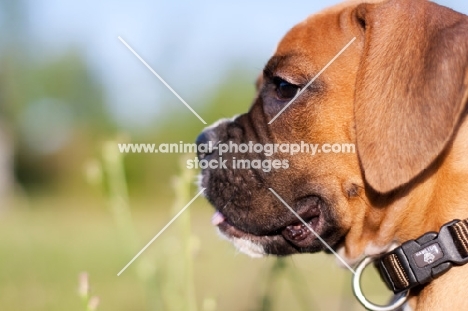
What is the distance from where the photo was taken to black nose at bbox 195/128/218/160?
439 cm

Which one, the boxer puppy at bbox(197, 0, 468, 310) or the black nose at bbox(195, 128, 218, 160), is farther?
the black nose at bbox(195, 128, 218, 160)

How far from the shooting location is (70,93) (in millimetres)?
20984

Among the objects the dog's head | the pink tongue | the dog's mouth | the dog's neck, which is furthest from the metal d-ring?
the pink tongue

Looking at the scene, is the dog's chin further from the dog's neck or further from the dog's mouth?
the dog's neck

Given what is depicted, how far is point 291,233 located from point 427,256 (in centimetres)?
94

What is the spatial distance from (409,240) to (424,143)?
0.54 m

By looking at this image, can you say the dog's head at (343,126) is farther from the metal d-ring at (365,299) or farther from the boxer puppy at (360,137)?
the metal d-ring at (365,299)

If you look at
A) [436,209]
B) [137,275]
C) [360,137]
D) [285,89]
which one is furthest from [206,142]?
[436,209]

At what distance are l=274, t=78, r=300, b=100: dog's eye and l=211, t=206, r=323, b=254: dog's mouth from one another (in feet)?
2.22

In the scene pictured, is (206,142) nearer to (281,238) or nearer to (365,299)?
(281,238)

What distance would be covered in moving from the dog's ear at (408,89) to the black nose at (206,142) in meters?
1.08

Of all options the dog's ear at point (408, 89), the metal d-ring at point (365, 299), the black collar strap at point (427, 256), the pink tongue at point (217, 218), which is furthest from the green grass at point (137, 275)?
the dog's ear at point (408, 89)

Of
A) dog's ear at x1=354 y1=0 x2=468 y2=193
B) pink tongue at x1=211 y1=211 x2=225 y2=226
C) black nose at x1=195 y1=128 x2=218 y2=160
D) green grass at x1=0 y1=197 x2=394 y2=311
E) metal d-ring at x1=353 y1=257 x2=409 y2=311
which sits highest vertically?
dog's ear at x1=354 y1=0 x2=468 y2=193

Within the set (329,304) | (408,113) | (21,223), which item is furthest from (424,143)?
(21,223)
